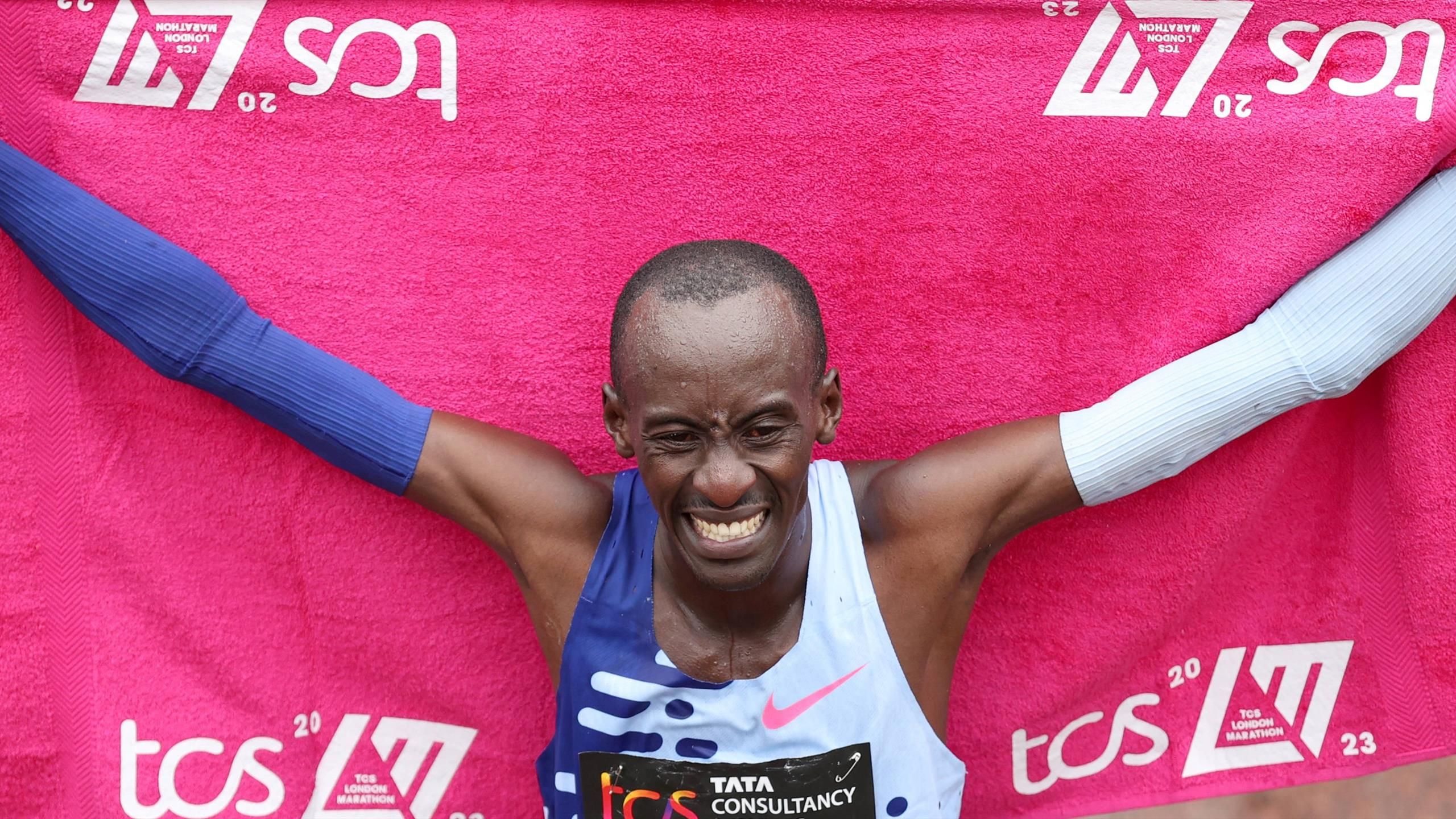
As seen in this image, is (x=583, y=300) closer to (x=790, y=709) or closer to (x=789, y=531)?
(x=789, y=531)

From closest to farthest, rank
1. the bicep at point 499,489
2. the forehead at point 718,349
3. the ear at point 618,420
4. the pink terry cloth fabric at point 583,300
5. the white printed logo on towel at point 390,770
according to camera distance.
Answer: the forehead at point 718,349 < the ear at point 618,420 < the bicep at point 499,489 < the pink terry cloth fabric at point 583,300 < the white printed logo on towel at point 390,770

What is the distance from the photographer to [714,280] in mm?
1690

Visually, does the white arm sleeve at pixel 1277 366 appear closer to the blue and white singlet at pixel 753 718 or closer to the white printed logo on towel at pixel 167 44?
the blue and white singlet at pixel 753 718

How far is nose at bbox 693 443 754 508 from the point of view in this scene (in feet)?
5.48

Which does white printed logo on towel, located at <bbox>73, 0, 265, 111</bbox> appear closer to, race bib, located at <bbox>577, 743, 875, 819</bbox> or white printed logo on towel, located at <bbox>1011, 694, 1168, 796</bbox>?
race bib, located at <bbox>577, 743, 875, 819</bbox>

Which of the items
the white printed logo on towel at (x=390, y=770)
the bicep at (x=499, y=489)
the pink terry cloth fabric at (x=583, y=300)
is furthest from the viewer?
the white printed logo on towel at (x=390, y=770)

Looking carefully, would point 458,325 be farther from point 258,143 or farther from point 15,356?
point 15,356

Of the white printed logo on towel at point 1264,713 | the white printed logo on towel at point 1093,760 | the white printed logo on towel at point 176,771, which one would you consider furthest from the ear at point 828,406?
the white printed logo on towel at point 176,771

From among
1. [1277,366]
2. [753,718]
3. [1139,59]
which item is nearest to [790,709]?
[753,718]

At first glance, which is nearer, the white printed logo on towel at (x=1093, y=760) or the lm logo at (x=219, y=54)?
the lm logo at (x=219, y=54)

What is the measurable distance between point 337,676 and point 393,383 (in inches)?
18.8

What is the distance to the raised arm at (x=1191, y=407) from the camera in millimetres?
1882

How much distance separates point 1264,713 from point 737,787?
981 millimetres

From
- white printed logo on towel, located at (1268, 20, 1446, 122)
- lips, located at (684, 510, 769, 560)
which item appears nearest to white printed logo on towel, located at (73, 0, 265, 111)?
lips, located at (684, 510, 769, 560)
